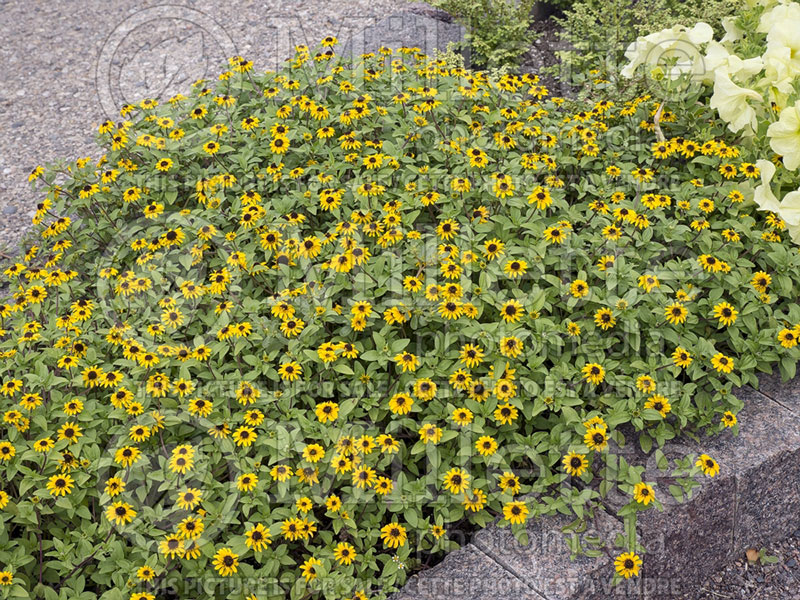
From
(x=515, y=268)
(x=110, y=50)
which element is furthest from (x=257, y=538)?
(x=110, y=50)

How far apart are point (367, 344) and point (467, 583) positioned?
2.77 ft

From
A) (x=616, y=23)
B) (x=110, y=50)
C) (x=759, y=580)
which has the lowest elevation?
(x=759, y=580)

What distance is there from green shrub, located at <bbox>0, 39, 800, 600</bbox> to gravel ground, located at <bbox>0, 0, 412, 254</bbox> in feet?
6.17

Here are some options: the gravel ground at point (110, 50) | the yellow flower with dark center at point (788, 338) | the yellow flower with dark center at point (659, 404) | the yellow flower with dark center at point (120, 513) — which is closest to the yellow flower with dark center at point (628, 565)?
the yellow flower with dark center at point (659, 404)

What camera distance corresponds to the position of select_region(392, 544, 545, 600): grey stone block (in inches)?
83.0

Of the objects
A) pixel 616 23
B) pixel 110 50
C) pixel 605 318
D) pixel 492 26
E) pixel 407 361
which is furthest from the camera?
pixel 110 50

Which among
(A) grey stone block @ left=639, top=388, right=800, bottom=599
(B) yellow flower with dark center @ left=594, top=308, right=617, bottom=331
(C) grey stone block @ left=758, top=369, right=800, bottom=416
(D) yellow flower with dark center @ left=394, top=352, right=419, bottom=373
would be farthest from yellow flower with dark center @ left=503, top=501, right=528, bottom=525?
(C) grey stone block @ left=758, top=369, right=800, bottom=416

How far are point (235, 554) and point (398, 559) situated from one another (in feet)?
1.54

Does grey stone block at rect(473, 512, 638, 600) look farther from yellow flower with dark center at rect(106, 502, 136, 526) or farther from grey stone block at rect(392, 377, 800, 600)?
yellow flower with dark center at rect(106, 502, 136, 526)

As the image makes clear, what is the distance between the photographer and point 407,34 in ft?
17.0

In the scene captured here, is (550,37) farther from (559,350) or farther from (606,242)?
(559,350)

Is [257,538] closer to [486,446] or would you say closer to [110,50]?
[486,446]

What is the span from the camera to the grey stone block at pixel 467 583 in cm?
211

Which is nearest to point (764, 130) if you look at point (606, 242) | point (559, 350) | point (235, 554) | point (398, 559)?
Result: point (606, 242)
